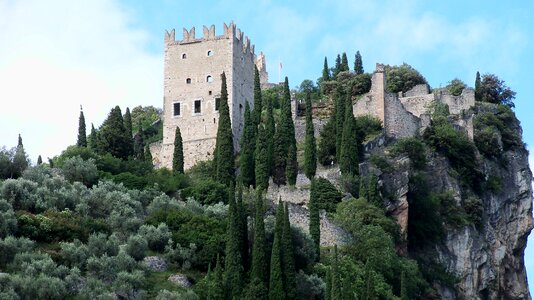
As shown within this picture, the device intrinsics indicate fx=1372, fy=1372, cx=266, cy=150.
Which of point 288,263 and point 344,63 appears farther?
point 344,63

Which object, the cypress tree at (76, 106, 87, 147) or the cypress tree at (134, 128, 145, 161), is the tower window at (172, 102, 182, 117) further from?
the cypress tree at (76, 106, 87, 147)

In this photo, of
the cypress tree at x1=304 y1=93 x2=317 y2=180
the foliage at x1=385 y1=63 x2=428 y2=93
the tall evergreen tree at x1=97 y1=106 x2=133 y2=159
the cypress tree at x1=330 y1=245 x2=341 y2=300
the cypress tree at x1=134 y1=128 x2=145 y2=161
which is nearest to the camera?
the cypress tree at x1=330 y1=245 x2=341 y2=300

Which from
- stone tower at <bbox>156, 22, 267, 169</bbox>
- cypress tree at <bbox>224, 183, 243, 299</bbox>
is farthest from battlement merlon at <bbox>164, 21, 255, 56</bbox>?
cypress tree at <bbox>224, 183, 243, 299</bbox>

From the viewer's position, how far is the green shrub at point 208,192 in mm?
68812

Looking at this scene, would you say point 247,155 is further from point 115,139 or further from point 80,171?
point 80,171

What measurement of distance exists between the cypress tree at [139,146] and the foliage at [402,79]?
1599 cm

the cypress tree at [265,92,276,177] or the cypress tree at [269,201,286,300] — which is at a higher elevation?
the cypress tree at [265,92,276,177]

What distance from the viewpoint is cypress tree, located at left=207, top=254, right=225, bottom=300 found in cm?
5356

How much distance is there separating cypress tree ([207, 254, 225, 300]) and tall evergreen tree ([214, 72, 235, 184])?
52.1 feet

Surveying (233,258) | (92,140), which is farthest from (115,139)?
(233,258)

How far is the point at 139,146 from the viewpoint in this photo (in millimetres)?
80750

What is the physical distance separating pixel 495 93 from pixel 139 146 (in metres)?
24.0

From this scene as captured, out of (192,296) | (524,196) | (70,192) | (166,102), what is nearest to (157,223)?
(70,192)

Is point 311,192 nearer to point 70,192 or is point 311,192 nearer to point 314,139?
point 314,139
